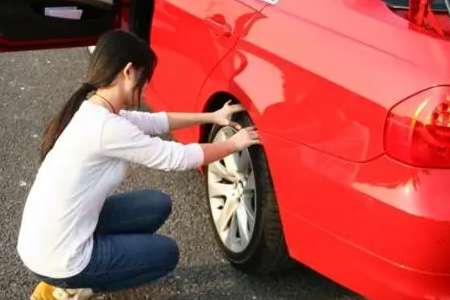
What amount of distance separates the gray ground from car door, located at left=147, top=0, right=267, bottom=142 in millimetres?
460

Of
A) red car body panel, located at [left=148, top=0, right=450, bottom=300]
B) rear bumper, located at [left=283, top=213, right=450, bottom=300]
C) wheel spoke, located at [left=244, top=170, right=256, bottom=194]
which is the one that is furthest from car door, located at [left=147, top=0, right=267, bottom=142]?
rear bumper, located at [left=283, top=213, right=450, bottom=300]

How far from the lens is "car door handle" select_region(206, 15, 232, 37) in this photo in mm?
3099

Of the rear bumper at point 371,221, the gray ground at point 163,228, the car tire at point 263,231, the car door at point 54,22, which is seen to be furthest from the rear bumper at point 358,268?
the car door at point 54,22

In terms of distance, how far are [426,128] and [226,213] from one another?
125 centimetres

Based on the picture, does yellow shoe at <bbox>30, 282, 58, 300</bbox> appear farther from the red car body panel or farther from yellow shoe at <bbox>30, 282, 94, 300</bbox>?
the red car body panel

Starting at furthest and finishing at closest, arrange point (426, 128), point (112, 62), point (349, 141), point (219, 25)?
1. point (219, 25)
2. point (112, 62)
3. point (349, 141)
4. point (426, 128)

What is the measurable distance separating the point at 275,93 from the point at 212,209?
91 centimetres

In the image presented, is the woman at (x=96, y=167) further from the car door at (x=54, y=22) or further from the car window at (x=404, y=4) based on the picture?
the car door at (x=54, y=22)

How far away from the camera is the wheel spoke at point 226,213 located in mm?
3283

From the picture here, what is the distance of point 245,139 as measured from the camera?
9.37ft

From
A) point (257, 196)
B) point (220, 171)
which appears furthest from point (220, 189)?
point (257, 196)

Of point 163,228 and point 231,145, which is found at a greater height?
point 231,145

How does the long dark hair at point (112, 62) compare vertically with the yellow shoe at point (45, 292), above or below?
above

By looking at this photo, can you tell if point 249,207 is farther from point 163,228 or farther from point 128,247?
point 163,228
